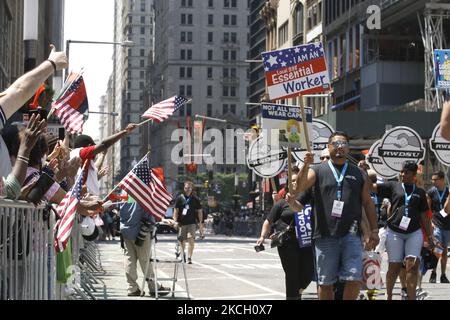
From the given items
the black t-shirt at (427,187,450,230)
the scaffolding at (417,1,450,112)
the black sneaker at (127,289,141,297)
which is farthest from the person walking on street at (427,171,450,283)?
the scaffolding at (417,1,450,112)

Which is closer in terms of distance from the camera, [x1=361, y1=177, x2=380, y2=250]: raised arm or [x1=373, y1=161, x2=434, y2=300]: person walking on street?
[x1=361, y1=177, x2=380, y2=250]: raised arm

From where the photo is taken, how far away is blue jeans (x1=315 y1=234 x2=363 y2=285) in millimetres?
10367

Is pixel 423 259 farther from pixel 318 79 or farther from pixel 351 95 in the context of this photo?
pixel 351 95

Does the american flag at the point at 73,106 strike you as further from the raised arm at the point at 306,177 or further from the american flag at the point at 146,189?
the raised arm at the point at 306,177

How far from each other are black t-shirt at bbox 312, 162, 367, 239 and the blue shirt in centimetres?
571

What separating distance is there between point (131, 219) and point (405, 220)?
14.9ft

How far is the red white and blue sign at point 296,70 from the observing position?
1360 centimetres

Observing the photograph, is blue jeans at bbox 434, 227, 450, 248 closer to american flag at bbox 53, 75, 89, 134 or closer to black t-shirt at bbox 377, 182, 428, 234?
black t-shirt at bbox 377, 182, 428, 234

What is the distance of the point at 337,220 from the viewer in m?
10.4

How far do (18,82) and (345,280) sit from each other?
4.92 meters

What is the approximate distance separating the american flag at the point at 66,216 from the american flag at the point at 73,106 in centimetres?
404

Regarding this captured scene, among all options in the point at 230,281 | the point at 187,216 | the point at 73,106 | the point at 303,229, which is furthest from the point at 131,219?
the point at 187,216

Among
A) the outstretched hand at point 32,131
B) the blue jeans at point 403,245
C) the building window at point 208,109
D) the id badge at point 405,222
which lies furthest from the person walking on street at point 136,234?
the building window at point 208,109
